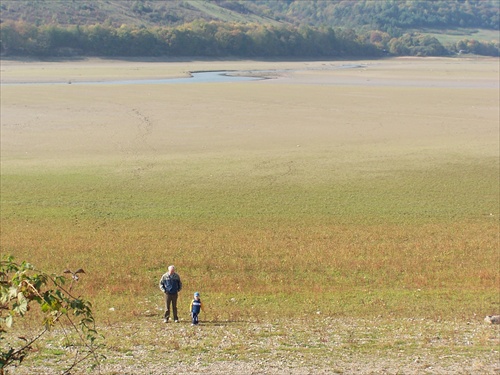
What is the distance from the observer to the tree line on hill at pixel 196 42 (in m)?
103

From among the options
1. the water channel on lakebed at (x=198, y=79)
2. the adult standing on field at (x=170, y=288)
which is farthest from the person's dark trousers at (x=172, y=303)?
the water channel on lakebed at (x=198, y=79)

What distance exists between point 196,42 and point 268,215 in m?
99.3

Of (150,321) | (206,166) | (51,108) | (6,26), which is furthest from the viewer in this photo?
(6,26)

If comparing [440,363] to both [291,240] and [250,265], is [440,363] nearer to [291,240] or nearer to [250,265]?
[250,265]

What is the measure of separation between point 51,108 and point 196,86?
67.3ft

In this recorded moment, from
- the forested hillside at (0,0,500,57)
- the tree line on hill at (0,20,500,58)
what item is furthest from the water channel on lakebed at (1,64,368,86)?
the forested hillside at (0,0,500,57)

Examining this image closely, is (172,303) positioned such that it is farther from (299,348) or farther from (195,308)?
(299,348)

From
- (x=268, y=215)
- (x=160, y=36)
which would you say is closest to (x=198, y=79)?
(x=160, y=36)

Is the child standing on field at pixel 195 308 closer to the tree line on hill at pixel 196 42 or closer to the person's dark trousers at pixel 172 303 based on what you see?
the person's dark trousers at pixel 172 303

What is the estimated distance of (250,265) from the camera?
63.8 feet

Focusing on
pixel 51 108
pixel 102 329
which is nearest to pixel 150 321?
pixel 102 329

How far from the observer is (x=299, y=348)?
13.0 metres

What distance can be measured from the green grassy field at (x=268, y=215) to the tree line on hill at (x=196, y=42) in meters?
53.4

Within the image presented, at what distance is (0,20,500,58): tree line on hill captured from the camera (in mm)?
102938
